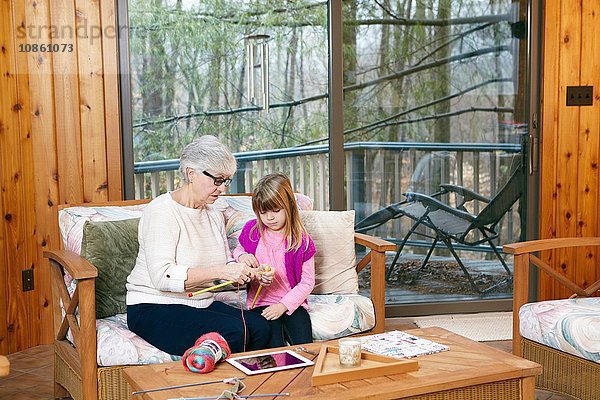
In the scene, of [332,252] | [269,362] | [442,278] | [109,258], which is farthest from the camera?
[442,278]

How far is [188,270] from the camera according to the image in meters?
2.92

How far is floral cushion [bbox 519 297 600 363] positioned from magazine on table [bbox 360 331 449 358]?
0.62 m

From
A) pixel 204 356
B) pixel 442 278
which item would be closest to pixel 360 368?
pixel 204 356

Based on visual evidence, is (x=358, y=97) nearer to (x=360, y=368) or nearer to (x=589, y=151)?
(x=589, y=151)

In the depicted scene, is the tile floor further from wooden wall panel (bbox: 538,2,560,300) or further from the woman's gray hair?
the woman's gray hair

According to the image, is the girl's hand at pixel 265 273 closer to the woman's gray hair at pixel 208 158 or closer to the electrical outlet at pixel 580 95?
the woman's gray hair at pixel 208 158

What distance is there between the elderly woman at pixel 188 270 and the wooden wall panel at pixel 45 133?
→ 1.23 metres

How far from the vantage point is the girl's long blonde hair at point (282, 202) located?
10.3 ft

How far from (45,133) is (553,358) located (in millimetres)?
2649

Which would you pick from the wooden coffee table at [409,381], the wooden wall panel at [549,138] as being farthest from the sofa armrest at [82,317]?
the wooden wall panel at [549,138]

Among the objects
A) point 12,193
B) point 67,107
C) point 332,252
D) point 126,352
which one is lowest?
point 126,352

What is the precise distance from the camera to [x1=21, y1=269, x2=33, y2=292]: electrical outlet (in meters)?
4.12

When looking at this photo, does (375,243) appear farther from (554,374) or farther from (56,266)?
(56,266)

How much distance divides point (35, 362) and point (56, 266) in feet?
2.99
